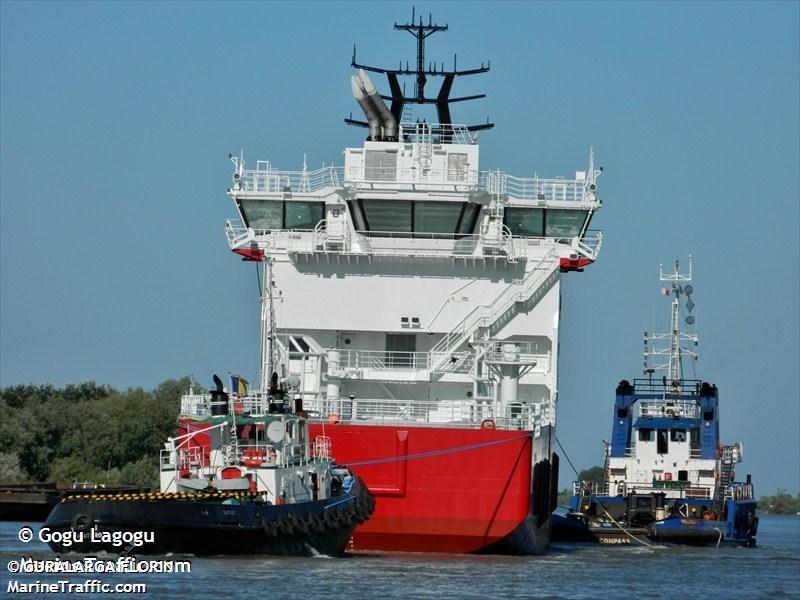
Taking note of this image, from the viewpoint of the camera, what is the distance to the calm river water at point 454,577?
33250 mm

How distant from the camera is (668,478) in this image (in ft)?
193

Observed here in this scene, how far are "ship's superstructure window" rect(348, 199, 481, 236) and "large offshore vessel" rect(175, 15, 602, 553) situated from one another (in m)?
0.04

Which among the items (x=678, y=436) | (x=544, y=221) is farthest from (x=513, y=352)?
(x=678, y=436)

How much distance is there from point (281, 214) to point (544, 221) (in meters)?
6.40

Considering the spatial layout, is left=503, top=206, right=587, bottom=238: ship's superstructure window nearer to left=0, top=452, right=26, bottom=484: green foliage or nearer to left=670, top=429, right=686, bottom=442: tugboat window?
left=670, top=429, right=686, bottom=442: tugboat window

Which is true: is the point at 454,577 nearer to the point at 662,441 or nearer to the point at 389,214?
the point at 389,214

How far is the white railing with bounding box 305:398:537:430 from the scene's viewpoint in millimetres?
41688

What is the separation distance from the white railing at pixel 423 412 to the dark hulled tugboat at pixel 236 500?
64.6 inches

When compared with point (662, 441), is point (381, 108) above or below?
above

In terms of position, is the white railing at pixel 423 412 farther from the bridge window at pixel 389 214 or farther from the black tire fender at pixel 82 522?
the black tire fender at pixel 82 522

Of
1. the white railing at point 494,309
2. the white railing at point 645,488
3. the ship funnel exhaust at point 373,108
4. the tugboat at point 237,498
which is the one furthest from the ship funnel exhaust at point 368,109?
the white railing at point 645,488

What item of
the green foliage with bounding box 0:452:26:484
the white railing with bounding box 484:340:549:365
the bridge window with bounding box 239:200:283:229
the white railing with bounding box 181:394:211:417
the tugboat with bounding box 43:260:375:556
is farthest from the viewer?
the green foliage with bounding box 0:452:26:484

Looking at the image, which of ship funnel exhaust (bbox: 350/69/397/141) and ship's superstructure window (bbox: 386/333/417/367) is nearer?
ship's superstructure window (bbox: 386/333/417/367)

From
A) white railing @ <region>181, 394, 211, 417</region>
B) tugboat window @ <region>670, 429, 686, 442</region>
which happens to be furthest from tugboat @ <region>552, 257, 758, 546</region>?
white railing @ <region>181, 394, 211, 417</region>
